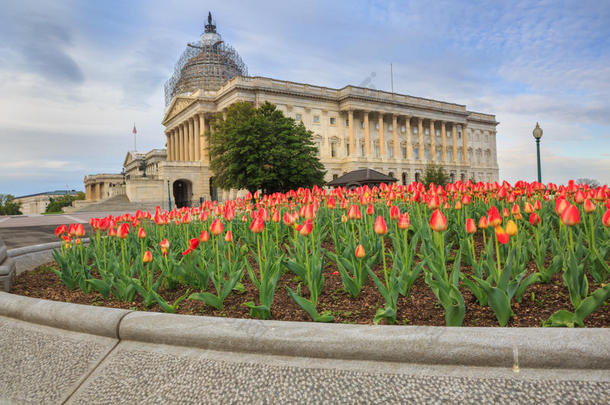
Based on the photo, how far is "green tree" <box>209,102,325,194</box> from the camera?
112 feet

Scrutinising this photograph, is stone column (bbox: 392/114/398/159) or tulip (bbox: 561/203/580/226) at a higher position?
stone column (bbox: 392/114/398/159)

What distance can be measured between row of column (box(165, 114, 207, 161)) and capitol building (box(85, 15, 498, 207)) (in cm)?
17

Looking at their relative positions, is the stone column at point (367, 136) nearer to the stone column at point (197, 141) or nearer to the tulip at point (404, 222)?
the stone column at point (197, 141)

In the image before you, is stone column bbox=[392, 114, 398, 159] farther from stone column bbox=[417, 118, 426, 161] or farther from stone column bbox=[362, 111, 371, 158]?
stone column bbox=[362, 111, 371, 158]

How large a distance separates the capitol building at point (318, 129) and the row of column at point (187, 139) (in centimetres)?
17

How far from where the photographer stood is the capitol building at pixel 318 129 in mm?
58875

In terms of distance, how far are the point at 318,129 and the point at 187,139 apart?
23029 mm

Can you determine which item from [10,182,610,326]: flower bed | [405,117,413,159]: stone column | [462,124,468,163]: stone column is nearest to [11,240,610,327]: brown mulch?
[10,182,610,326]: flower bed

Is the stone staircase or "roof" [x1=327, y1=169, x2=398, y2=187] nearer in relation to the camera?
"roof" [x1=327, y1=169, x2=398, y2=187]

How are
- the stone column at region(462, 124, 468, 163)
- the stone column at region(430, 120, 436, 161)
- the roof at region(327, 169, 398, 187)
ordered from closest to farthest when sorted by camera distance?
the roof at region(327, 169, 398, 187) < the stone column at region(430, 120, 436, 161) < the stone column at region(462, 124, 468, 163)

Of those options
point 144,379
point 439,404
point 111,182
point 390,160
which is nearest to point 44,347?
point 144,379

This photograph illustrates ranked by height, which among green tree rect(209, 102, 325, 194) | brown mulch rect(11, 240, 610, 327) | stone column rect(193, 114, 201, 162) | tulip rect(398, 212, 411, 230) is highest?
stone column rect(193, 114, 201, 162)

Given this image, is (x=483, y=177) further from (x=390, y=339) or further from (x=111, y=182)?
(x=390, y=339)

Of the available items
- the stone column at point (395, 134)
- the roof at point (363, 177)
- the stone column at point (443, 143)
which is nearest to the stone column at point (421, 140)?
the stone column at point (443, 143)
